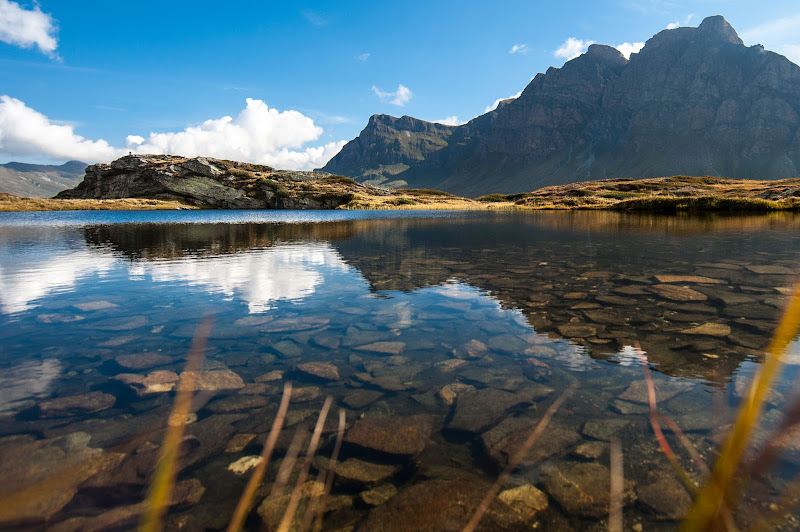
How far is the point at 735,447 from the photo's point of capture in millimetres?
5215

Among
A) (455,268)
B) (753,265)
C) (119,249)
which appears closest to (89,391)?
(455,268)

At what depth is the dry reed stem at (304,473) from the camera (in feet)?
13.6

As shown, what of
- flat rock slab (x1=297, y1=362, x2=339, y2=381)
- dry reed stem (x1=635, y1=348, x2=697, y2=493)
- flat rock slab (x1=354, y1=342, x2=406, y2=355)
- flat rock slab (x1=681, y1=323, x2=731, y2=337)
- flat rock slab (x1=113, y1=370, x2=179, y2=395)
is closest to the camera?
dry reed stem (x1=635, y1=348, x2=697, y2=493)

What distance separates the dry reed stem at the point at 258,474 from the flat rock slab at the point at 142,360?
3.68m

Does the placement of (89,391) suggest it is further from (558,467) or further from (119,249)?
(119,249)

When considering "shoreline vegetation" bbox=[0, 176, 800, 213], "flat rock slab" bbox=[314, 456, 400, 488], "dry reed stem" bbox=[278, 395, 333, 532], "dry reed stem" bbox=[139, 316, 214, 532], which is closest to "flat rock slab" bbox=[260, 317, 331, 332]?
"dry reed stem" bbox=[139, 316, 214, 532]

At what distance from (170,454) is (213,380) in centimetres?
241

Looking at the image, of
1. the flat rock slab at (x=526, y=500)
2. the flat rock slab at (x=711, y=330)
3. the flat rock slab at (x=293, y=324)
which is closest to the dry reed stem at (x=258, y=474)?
the flat rock slab at (x=526, y=500)

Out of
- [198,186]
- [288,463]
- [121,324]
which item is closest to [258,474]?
[288,463]

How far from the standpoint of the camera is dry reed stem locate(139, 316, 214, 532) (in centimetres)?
428

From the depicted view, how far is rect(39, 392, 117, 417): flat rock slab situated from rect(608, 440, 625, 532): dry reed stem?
25.1 feet

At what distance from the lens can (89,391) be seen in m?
7.29

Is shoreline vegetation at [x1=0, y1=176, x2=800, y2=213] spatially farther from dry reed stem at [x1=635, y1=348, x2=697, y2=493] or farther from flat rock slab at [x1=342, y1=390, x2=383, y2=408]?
flat rock slab at [x1=342, y1=390, x2=383, y2=408]

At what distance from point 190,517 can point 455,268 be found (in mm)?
17375
